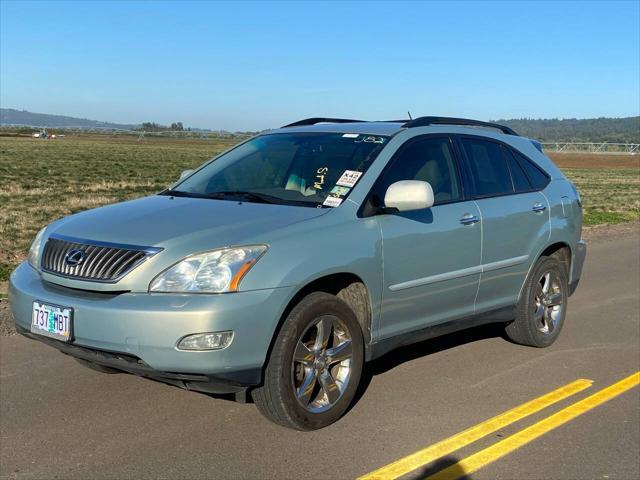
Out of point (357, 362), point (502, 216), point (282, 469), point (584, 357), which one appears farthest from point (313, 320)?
point (584, 357)

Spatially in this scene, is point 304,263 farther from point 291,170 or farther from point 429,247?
point 291,170

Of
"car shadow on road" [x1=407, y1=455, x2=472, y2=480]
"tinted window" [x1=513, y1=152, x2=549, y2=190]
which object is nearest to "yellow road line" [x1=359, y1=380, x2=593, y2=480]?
"car shadow on road" [x1=407, y1=455, x2=472, y2=480]

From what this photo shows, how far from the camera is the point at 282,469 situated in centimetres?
383

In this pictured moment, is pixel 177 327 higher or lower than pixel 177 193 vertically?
lower

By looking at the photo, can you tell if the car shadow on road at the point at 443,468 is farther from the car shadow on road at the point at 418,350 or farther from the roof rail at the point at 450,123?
the roof rail at the point at 450,123

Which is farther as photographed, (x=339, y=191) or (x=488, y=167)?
(x=488, y=167)

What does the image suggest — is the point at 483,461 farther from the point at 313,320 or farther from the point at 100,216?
the point at 100,216

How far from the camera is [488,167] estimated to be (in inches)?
228

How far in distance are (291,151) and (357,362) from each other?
169 cm

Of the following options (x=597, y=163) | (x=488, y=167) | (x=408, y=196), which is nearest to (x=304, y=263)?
(x=408, y=196)

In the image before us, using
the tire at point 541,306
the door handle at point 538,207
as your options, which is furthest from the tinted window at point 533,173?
the tire at point 541,306

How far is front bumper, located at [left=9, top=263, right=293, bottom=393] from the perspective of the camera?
379cm

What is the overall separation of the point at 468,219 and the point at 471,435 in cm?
158

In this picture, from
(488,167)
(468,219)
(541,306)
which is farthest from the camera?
(541,306)
